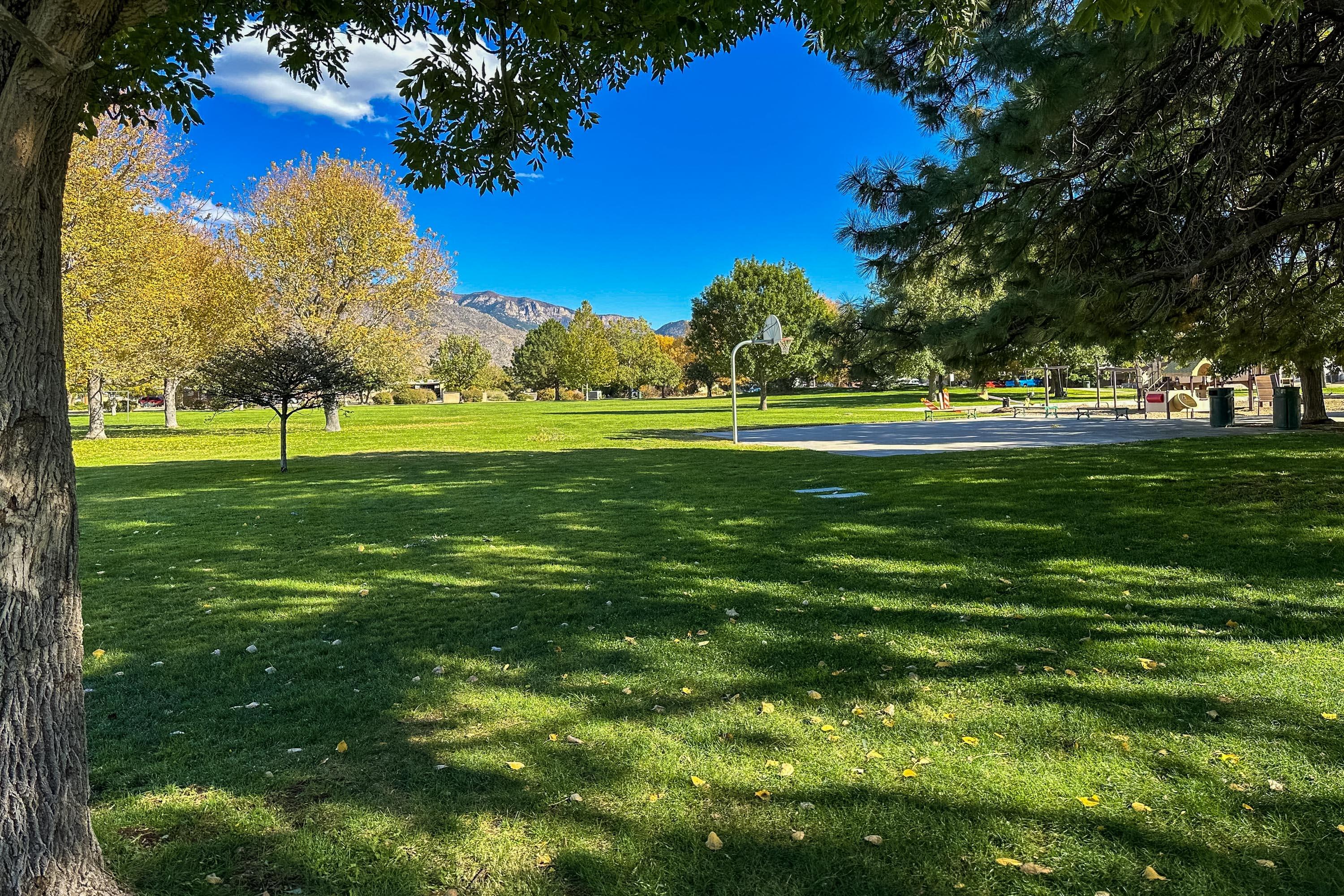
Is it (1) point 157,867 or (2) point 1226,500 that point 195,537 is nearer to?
(1) point 157,867

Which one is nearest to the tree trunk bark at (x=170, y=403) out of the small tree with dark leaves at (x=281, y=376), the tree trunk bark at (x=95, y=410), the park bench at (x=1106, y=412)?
the tree trunk bark at (x=95, y=410)

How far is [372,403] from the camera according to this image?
88.9m

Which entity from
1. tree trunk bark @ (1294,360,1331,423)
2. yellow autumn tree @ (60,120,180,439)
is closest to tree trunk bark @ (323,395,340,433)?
yellow autumn tree @ (60,120,180,439)

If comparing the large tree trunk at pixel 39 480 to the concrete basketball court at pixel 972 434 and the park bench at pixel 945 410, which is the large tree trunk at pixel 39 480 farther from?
the park bench at pixel 945 410

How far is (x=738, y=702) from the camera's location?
3607 millimetres

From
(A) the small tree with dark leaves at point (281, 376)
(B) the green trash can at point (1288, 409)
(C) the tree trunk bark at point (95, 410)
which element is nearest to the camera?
(A) the small tree with dark leaves at point (281, 376)

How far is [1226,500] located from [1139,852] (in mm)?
7502

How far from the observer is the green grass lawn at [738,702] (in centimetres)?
242

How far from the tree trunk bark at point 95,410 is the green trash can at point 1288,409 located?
36.5 metres

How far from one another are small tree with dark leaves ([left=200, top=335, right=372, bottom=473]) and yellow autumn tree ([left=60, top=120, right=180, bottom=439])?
8652 millimetres

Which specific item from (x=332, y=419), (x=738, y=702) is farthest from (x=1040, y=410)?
(x=738, y=702)

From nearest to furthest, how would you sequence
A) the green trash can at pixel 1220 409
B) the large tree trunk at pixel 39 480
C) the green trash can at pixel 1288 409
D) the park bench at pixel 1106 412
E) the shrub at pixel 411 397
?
the large tree trunk at pixel 39 480 < the green trash can at pixel 1288 409 < the green trash can at pixel 1220 409 < the park bench at pixel 1106 412 < the shrub at pixel 411 397

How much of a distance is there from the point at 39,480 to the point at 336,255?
2976 cm

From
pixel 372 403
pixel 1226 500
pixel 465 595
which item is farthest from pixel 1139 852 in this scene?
pixel 372 403
